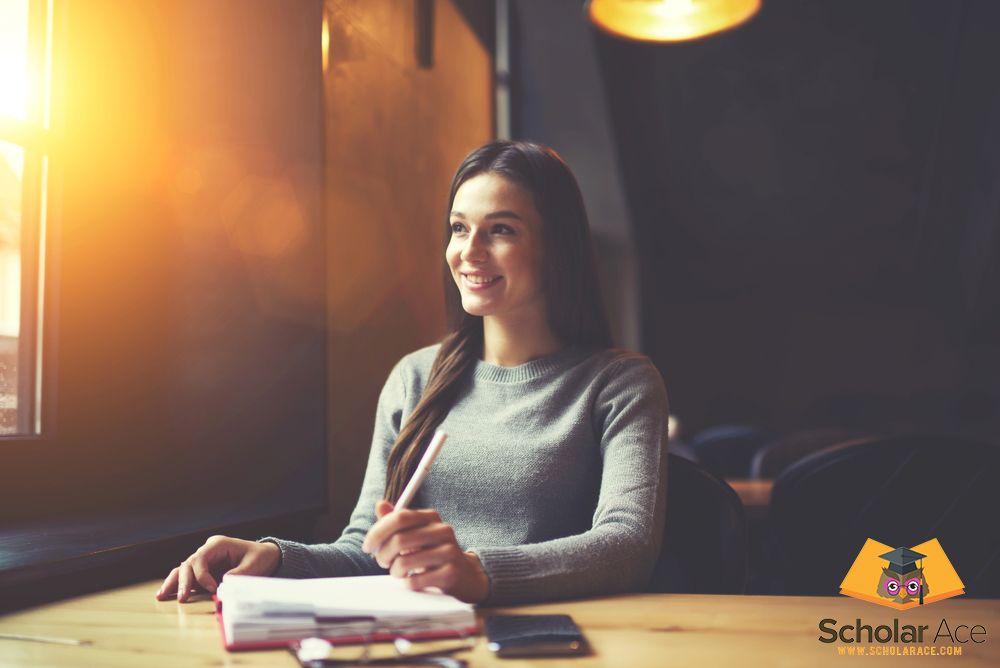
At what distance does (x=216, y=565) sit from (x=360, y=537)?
30 centimetres

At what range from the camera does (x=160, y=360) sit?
1.66 meters

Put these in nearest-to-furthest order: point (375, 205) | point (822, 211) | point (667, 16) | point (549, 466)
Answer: point (549, 466)
point (375, 205)
point (667, 16)
point (822, 211)

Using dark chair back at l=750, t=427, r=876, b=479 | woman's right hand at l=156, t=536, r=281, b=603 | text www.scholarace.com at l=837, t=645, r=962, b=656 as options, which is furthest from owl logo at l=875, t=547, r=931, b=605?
dark chair back at l=750, t=427, r=876, b=479

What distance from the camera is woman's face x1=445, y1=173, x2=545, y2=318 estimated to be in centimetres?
126

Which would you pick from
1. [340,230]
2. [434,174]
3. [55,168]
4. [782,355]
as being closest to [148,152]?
[55,168]

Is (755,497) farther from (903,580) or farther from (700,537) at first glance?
(903,580)

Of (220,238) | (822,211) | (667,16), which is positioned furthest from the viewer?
(822,211)

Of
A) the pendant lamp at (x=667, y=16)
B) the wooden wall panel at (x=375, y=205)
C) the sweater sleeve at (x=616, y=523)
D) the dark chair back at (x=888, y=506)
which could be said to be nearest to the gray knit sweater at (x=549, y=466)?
the sweater sleeve at (x=616, y=523)

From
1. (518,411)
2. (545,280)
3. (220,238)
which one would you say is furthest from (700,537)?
(220,238)

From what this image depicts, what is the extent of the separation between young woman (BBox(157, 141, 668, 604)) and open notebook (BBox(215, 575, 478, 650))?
0.23m

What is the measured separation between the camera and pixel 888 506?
1.28 m

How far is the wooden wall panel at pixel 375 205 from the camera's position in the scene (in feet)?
5.95

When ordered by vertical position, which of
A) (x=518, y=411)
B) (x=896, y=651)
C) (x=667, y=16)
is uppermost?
(x=667, y=16)

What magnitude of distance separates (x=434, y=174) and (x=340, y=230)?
2.77ft
